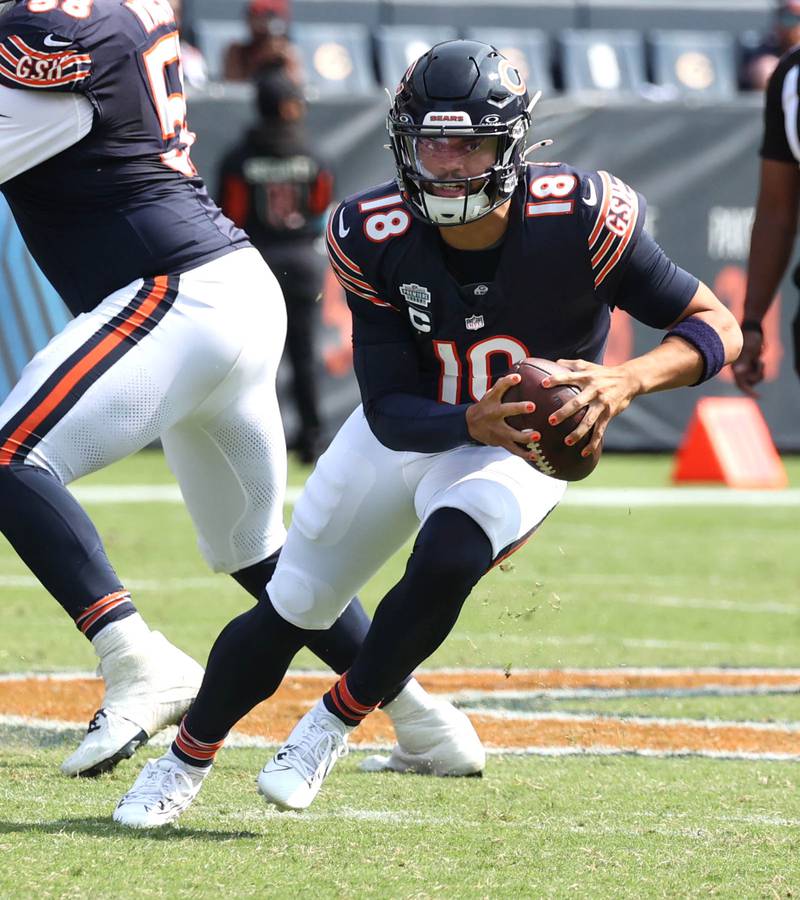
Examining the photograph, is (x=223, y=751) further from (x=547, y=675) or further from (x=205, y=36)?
(x=205, y=36)

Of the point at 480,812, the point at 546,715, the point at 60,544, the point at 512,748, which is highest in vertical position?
the point at 60,544

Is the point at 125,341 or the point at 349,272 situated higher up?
the point at 349,272

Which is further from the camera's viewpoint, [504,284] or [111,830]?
[504,284]

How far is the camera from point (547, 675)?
4.96 metres

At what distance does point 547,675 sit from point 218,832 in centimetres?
196

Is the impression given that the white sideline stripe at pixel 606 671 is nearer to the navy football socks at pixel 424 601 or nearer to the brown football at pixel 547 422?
the navy football socks at pixel 424 601

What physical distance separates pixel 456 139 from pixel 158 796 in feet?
4.56

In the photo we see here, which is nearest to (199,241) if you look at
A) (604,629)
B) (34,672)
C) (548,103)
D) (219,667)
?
(219,667)

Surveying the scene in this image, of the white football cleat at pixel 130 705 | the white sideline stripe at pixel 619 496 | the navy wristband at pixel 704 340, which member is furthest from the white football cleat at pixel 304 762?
the white sideline stripe at pixel 619 496

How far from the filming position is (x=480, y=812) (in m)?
3.34

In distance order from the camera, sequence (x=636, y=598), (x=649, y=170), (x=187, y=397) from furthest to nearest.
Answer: (x=649, y=170)
(x=636, y=598)
(x=187, y=397)

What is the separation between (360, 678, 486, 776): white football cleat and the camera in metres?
3.70

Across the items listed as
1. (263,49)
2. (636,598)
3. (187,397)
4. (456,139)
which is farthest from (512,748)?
(263,49)

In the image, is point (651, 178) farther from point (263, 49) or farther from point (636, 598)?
point (636, 598)
